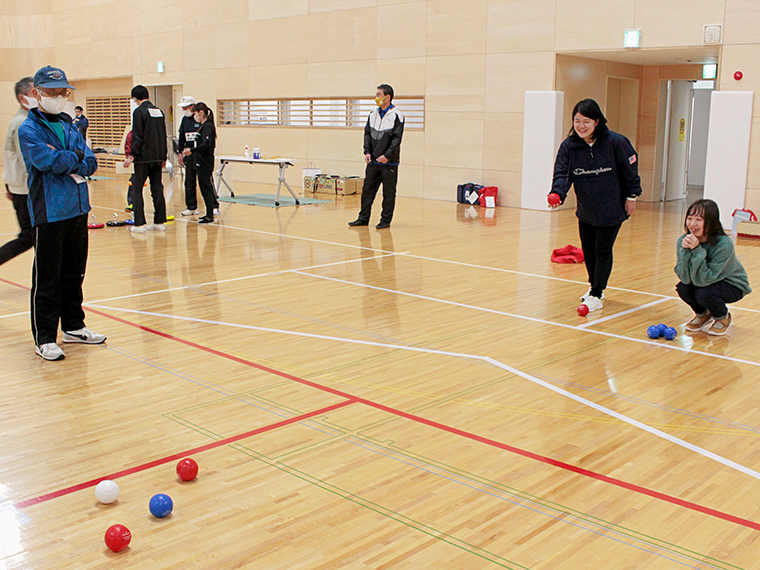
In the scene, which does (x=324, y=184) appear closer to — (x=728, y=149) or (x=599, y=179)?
(x=728, y=149)

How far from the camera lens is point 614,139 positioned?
19.3 ft

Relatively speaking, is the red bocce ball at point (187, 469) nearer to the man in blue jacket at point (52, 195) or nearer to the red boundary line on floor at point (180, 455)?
the red boundary line on floor at point (180, 455)

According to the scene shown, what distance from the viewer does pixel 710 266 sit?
Result: 5305 mm

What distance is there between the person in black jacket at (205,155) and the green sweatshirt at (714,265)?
24.1ft

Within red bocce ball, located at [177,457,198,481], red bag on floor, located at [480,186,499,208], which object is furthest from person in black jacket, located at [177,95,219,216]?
red bocce ball, located at [177,457,198,481]

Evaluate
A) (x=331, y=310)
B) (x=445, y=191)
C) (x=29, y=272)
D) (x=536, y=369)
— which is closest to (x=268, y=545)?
(x=536, y=369)

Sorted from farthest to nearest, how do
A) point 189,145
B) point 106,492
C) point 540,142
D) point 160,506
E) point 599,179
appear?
point 540,142
point 189,145
point 599,179
point 106,492
point 160,506

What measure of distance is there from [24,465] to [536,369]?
2.85m

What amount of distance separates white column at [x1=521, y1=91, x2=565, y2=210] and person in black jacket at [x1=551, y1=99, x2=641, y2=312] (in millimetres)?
6879

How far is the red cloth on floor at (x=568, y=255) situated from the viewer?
8.18 meters

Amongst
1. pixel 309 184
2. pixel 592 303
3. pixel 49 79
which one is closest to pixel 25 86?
pixel 49 79

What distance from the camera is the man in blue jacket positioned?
4516 mm

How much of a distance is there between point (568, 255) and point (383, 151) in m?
3.26

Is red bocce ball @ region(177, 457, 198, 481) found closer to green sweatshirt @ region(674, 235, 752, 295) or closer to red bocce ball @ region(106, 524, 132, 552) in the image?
red bocce ball @ region(106, 524, 132, 552)
